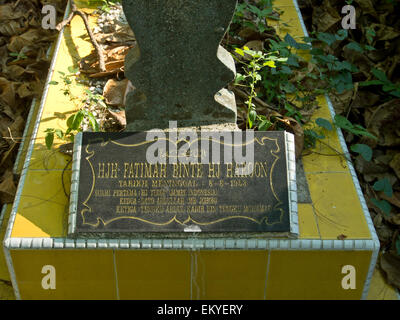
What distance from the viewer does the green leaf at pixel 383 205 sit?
3.72 meters

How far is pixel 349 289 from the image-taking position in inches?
127

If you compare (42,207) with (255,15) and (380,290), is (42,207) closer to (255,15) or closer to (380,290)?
(380,290)

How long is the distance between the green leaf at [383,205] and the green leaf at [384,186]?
0.23ft

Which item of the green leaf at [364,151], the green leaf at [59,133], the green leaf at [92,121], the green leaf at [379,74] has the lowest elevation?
the green leaf at [379,74]

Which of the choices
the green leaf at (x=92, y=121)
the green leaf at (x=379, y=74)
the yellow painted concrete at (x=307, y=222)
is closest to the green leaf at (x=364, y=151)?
the yellow painted concrete at (x=307, y=222)

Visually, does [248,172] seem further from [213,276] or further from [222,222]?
[213,276]

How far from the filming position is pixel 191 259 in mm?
3135

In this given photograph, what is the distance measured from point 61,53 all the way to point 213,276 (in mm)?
2359

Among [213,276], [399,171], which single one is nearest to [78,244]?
[213,276]

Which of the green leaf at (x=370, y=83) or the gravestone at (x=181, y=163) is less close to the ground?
the gravestone at (x=181, y=163)

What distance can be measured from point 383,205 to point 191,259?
1.48m

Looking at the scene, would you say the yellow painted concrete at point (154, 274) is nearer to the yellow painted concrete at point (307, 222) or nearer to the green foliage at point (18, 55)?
the yellow painted concrete at point (307, 222)

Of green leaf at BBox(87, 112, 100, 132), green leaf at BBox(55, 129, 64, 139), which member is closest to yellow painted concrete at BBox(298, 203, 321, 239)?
green leaf at BBox(87, 112, 100, 132)

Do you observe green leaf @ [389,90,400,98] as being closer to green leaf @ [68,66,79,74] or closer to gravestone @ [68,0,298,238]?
gravestone @ [68,0,298,238]
